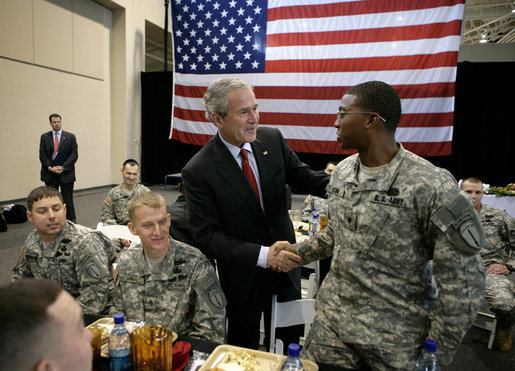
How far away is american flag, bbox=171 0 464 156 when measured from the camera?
20.8 ft

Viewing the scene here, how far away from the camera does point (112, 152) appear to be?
10.6 meters

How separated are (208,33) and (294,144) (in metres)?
3.07

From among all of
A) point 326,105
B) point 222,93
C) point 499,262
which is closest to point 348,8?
point 326,105

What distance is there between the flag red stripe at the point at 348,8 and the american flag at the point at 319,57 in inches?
0.7

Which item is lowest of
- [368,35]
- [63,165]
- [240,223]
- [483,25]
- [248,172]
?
[63,165]

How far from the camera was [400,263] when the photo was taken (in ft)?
4.19

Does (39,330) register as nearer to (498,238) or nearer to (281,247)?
(281,247)

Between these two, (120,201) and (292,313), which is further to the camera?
(120,201)

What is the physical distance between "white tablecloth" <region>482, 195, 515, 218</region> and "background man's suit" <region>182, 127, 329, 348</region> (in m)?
4.52

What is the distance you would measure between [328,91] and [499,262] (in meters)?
4.77

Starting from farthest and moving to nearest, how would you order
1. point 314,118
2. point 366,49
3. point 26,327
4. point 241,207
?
1. point 314,118
2. point 366,49
3. point 241,207
4. point 26,327

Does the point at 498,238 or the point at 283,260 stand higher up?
the point at 283,260

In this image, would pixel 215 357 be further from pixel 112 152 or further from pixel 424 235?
pixel 112 152

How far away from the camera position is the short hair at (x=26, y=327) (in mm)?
633
